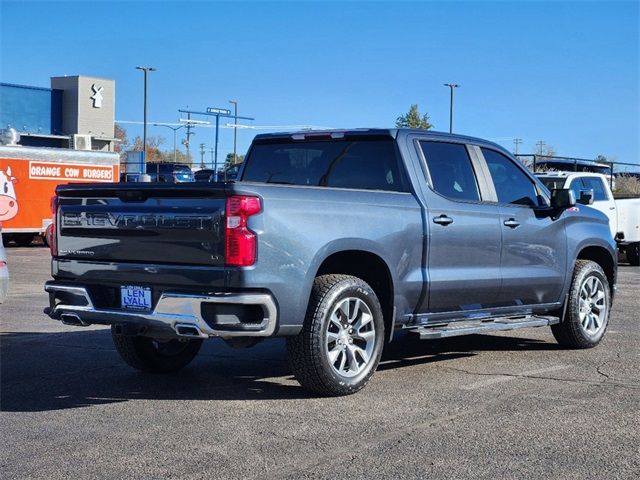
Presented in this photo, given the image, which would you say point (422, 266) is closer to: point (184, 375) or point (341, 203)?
point (341, 203)

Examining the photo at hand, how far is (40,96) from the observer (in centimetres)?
4447

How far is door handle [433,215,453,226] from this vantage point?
7.32 m

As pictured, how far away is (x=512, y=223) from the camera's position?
806cm

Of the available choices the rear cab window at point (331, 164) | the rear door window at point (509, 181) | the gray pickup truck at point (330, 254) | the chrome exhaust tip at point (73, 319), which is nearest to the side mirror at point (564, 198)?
the gray pickup truck at point (330, 254)

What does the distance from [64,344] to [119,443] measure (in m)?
3.99

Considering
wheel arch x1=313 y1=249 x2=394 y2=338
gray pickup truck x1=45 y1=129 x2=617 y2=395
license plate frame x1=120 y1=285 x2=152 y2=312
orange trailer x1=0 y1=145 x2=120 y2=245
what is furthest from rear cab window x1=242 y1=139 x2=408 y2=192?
orange trailer x1=0 y1=145 x2=120 y2=245

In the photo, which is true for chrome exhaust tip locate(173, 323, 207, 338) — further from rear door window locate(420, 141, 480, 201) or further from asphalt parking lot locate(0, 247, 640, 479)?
rear door window locate(420, 141, 480, 201)

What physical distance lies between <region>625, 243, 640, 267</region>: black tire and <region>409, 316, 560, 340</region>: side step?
13602 millimetres

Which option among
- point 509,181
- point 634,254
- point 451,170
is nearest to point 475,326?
point 451,170

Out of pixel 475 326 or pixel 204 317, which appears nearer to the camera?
pixel 204 317

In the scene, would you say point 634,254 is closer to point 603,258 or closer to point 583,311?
point 603,258

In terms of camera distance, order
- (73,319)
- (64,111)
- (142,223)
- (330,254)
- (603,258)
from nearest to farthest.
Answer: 1. (142,223)
2. (330,254)
3. (73,319)
4. (603,258)
5. (64,111)

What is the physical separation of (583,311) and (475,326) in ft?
6.03

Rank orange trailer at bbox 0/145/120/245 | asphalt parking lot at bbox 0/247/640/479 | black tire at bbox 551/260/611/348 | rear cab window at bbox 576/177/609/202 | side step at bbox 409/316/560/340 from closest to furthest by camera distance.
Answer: asphalt parking lot at bbox 0/247/640/479
side step at bbox 409/316/560/340
black tire at bbox 551/260/611/348
rear cab window at bbox 576/177/609/202
orange trailer at bbox 0/145/120/245
